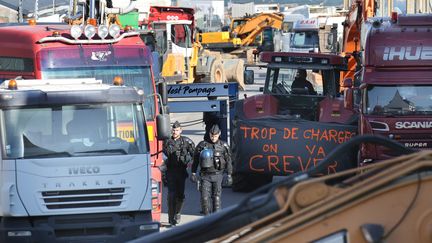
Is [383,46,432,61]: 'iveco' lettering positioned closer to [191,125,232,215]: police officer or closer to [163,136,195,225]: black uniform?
[191,125,232,215]: police officer

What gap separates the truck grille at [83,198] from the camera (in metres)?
11.1

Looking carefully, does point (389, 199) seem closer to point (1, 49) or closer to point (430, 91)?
point (430, 91)

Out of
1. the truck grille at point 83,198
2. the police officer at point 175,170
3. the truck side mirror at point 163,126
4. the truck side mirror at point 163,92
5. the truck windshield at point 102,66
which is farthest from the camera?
the truck windshield at point 102,66

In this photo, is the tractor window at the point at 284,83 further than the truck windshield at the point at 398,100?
Yes

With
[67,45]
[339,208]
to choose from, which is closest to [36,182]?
[67,45]

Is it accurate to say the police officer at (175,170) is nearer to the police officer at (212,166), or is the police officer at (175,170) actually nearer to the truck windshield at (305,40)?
the police officer at (212,166)

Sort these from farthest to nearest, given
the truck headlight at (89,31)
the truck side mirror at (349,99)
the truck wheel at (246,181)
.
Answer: the truck wheel at (246,181) < the truck side mirror at (349,99) < the truck headlight at (89,31)

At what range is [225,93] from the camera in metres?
18.8

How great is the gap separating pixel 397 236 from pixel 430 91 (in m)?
11.5

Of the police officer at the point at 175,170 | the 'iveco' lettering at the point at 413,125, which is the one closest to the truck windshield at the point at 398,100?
the 'iveco' lettering at the point at 413,125

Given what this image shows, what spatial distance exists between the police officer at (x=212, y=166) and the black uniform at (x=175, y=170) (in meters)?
0.23

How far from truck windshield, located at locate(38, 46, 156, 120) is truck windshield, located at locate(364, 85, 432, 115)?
3.53 meters

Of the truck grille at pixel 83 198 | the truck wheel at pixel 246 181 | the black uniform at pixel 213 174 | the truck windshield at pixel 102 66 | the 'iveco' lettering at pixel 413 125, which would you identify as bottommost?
the truck wheel at pixel 246 181

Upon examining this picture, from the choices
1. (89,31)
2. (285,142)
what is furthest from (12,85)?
(285,142)
